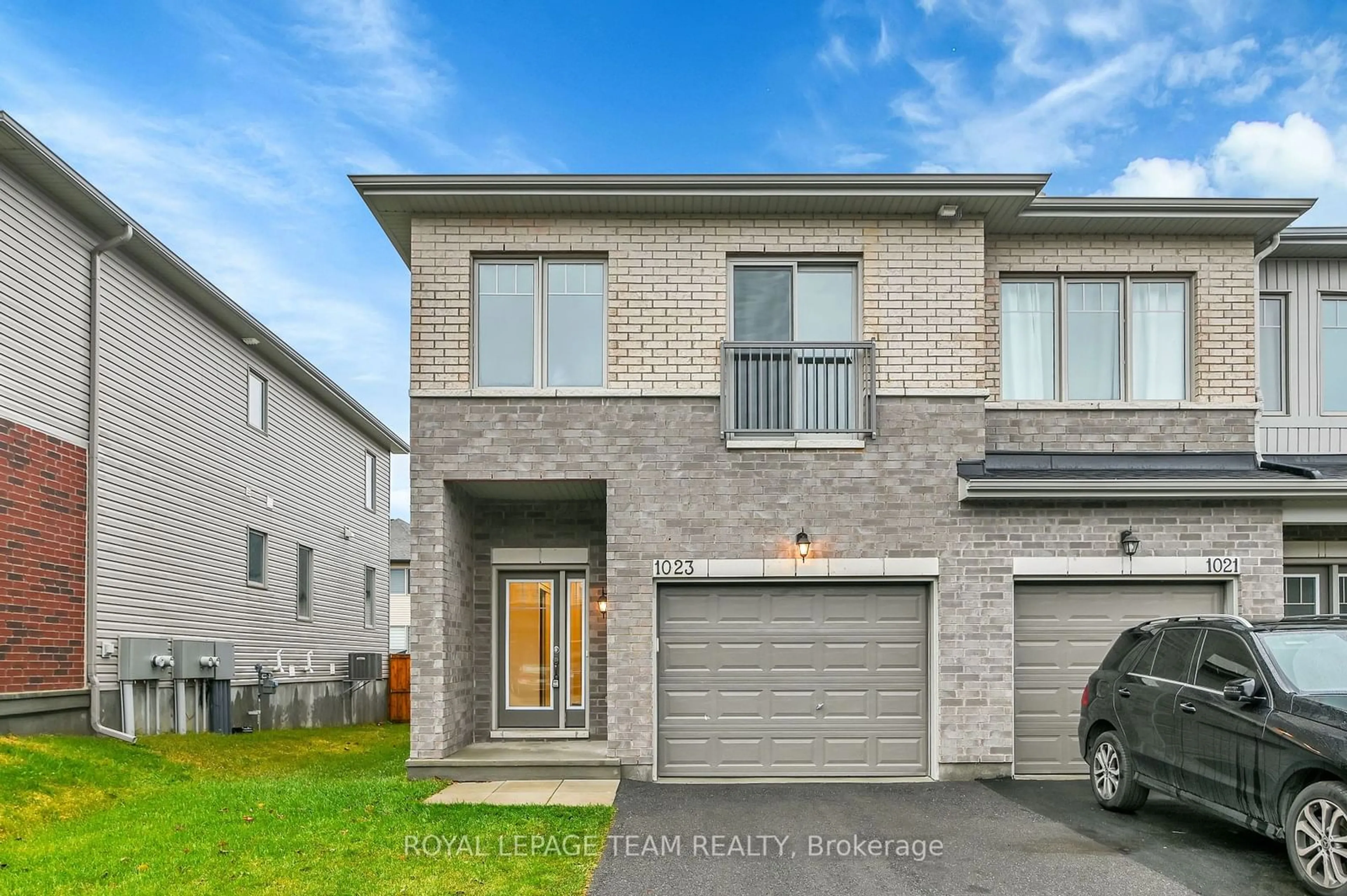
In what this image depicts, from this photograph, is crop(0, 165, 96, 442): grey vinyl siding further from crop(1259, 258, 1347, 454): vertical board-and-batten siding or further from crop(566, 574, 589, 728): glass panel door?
crop(1259, 258, 1347, 454): vertical board-and-batten siding

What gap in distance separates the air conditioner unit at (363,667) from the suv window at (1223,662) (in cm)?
1849

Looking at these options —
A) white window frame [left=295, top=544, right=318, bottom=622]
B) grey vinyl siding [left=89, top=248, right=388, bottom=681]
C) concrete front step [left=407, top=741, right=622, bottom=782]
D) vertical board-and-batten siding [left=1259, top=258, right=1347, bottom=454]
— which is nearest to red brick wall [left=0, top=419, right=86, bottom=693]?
grey vinyl siding [left=89, top=248, right=388, bottom=681]

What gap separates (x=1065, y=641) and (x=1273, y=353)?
194 inches

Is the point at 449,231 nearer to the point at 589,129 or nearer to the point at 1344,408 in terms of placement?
the point at 1344,408

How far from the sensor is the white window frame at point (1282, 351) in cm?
1260

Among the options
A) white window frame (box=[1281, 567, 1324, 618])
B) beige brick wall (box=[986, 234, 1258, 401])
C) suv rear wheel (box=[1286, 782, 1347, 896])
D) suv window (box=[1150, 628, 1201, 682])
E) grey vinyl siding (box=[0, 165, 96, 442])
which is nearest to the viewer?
suv rear wheel (box=[1286, 782, 1347, 896])

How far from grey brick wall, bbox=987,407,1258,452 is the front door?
17.5 ft

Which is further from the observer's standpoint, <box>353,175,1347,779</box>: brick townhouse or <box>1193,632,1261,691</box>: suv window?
<box>353,175,1347,779</box>: brick townhouse

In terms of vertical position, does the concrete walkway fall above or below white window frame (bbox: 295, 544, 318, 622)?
below

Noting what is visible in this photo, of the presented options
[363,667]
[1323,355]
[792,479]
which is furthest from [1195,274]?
[363,667]

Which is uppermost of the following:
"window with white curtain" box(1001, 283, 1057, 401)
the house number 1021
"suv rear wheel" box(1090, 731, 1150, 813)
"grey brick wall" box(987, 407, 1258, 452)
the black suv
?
"window with white curtain" box(1001, 283, 1057, 401)

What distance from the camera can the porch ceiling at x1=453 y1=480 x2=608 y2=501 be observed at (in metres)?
10.9

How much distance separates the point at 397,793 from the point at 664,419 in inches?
174

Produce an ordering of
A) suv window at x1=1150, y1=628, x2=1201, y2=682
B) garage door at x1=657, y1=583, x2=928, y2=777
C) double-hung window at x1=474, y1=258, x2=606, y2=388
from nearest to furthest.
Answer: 1. suv window at x1=1150, y1=628, x2=1201, y2=682
2. garage door at x1=657, y1=583, x2=928, y2=777
3. double-hung window at x1=474, y1=258, x2=606, y2=388
